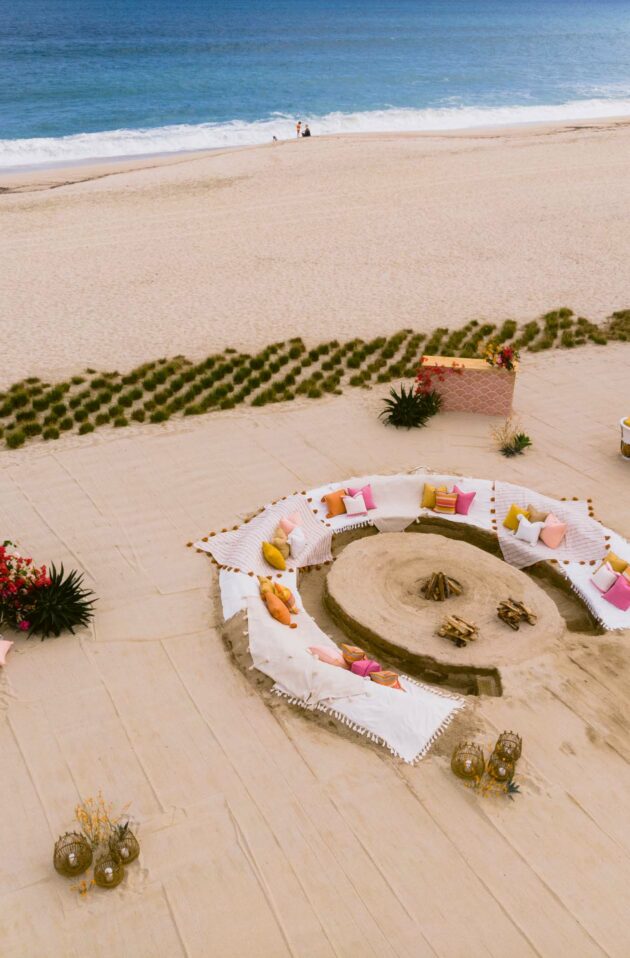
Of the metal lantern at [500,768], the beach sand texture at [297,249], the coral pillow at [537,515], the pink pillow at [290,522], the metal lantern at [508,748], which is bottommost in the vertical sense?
the metal lantern at [500,768]

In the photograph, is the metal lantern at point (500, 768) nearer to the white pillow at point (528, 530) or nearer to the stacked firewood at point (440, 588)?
the stacked firewood at point (440, 588)

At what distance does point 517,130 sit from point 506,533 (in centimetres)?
4815

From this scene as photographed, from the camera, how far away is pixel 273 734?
969 cm

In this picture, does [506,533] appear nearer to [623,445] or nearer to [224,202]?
[623,445]

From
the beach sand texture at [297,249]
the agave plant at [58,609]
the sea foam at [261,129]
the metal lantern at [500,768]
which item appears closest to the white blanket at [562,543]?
the metal lantern at [500,768]

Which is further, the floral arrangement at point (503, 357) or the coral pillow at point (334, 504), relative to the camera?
the floral arrangement at point (503, 357)

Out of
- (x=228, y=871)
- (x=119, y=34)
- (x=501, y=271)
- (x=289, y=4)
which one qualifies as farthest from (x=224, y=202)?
(x=289, y=4)

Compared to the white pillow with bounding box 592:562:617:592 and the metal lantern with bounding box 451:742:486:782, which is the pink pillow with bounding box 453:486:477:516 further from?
the metal lantern with bounding box 451:742:486:782

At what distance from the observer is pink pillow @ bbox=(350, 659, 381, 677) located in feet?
33.5

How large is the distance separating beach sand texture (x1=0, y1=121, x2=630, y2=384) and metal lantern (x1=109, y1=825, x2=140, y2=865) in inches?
523

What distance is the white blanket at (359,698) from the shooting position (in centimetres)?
952

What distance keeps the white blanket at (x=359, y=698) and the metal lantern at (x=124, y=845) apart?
2.56 metres

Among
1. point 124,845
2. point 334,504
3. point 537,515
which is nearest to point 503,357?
point 537,515

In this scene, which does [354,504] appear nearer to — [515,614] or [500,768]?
[515,614]
